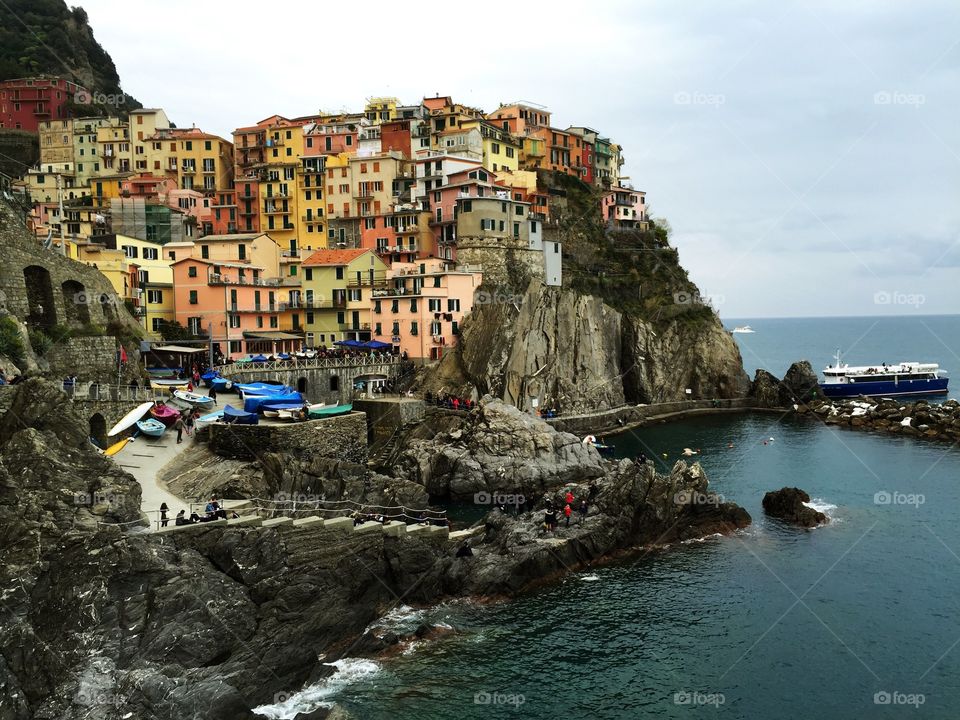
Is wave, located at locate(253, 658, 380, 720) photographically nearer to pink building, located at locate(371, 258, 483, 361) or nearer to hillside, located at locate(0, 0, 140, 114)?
pink building, located at locate(371, 258, 483, 361)

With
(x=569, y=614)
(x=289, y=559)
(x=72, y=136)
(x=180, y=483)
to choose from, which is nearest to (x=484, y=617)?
(x=569, y=614)

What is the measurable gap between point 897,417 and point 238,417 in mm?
60969

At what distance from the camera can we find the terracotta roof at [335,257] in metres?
76.4

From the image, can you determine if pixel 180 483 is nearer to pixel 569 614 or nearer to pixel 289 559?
pixel 289 559

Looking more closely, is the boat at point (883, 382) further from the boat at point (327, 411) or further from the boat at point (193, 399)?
the boat at point (193, 399)

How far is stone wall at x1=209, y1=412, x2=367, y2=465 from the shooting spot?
44406mm

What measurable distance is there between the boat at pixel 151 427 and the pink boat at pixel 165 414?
123 cm

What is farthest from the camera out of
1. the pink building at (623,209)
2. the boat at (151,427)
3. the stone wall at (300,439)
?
the pink building at (623,209)

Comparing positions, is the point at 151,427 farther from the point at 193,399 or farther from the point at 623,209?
the point at 623,209

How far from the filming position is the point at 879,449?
6781cm

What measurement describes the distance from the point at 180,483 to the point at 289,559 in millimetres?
8730

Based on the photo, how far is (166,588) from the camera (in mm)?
26203

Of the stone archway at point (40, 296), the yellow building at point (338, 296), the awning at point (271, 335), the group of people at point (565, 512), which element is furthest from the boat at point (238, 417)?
the yellow building at point (338, 296)

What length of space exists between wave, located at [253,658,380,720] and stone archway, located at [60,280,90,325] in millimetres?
32620
